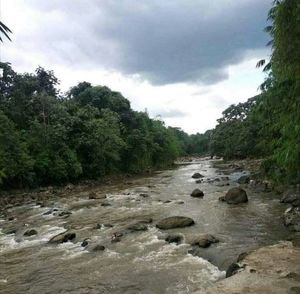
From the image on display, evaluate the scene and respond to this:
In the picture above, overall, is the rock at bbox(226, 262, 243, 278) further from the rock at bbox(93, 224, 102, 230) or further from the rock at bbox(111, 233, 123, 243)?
the rock at bbox(93, 224, 102, 230)

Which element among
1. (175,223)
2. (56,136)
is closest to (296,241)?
(175,223)

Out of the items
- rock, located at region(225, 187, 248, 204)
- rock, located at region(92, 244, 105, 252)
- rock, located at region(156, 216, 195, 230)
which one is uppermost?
rock, located at region(225, 187, 248, 204)

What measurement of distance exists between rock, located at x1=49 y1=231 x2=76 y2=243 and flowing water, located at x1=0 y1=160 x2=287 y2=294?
0.31 metres

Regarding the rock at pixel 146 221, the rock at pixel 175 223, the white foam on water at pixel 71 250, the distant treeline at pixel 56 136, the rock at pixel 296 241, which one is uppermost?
the distant treeline at pixel 56 136

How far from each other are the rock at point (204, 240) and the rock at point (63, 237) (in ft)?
16.6

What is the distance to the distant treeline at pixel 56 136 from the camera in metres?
36.1

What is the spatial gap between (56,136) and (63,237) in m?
26.5

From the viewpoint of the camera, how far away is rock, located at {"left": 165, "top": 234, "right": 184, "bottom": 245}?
47.4 feet

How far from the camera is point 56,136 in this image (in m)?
41.2

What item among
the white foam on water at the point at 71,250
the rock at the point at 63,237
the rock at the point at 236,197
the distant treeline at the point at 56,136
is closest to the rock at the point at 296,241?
the white foam on water at the point at 71,250

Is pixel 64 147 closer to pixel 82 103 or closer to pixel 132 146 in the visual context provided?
pixel 132 146

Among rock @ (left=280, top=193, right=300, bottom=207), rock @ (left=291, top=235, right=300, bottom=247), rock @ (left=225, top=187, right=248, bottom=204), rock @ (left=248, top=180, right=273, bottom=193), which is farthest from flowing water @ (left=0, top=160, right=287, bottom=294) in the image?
rock @ (left=248, top=180, right=273, bottom=193)

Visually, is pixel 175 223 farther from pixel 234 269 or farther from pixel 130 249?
pixel 234 269

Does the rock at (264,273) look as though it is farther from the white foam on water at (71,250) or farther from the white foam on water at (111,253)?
the white foam on water at (71,250)
